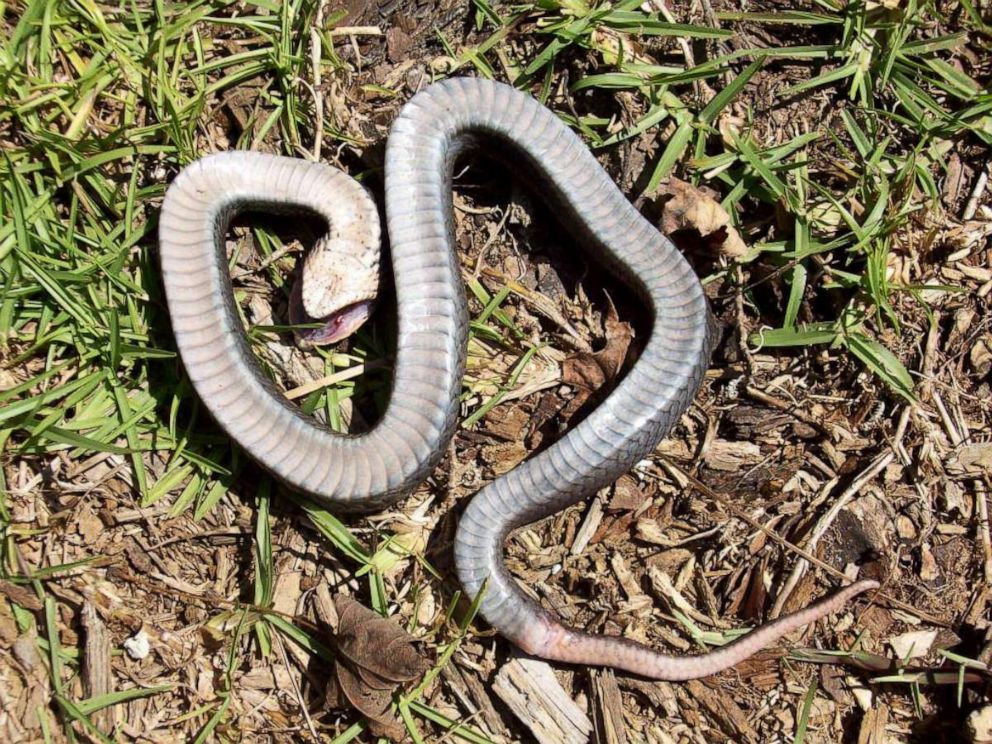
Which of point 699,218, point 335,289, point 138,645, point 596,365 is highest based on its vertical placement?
point 699,218

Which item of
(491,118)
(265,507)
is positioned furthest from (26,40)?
(265,507)

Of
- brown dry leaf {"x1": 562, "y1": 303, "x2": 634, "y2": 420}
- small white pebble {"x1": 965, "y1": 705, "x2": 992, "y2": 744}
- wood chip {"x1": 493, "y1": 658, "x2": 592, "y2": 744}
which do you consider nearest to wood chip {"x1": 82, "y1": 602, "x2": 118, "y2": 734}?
wood chip {"x1": 493, "y1": 658, "x2": 592, "y2": 744}

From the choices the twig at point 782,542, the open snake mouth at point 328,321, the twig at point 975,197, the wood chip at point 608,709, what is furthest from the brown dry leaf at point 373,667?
the twig at point 975,197

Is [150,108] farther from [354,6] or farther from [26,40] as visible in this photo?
[354,6]

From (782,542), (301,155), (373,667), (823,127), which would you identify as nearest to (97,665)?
(373,667)

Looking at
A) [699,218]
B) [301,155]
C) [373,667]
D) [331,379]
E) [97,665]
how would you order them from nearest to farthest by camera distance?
[373,667] → [97,665] → [699,218] → [331,379] → [301,155]

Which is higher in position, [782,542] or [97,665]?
[782,542]

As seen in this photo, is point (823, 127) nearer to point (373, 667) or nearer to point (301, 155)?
point (301, 155)
